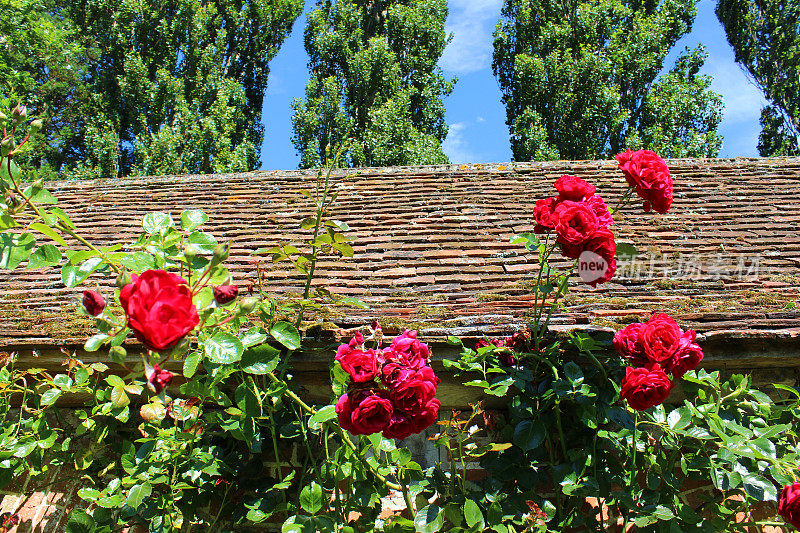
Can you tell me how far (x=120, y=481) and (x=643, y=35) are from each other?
14.9 metres

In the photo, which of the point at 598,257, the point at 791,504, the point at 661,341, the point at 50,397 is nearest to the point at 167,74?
the point at 50,397

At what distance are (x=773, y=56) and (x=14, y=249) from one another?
17.8m

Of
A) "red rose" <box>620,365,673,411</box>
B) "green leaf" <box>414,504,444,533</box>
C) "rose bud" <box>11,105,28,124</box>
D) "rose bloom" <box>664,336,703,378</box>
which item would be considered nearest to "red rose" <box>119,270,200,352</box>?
"rose bud" <box>11,105,28,124</box>

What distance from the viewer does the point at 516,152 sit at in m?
14.2

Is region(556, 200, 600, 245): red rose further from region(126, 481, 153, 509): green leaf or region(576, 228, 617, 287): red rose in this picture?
region(126, 481, 153, 509): green leaf

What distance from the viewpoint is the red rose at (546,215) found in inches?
84.8

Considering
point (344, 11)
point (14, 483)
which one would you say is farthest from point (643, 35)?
point (14, 483)

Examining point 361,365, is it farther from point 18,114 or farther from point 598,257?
point 18,114

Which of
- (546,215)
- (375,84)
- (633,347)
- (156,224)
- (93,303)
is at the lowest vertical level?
(93,303)

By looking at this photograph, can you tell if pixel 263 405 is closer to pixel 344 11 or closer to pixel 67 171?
pixel 344 11

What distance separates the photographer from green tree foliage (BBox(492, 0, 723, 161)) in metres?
13.1

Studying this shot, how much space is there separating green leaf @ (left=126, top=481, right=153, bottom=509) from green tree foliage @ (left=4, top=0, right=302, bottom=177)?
11.5 m

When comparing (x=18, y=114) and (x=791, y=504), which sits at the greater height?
(x=18, y=114)

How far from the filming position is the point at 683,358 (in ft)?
6.63
